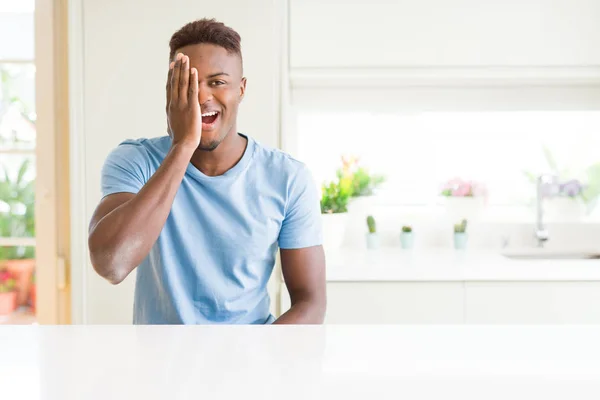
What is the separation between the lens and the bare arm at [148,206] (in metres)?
1.22

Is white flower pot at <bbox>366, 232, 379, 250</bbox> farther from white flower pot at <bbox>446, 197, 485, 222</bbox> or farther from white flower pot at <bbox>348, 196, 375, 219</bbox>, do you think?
white flower pot at <bbox>446, 197, 485, 222</bbox>

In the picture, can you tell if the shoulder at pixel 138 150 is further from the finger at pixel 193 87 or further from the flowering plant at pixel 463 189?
the flowering plant at pixel 463 189

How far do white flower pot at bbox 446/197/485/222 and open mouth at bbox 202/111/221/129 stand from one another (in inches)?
70.0

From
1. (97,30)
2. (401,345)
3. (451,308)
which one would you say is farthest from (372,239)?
(401,345)

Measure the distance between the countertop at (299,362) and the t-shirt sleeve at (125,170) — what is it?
46 cm

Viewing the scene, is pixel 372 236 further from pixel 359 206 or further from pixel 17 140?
pixel 17 140

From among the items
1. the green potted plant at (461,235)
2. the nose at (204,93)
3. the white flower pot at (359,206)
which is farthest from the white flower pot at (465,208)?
the nose at (204,93)

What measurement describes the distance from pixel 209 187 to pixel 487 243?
6.21 ft

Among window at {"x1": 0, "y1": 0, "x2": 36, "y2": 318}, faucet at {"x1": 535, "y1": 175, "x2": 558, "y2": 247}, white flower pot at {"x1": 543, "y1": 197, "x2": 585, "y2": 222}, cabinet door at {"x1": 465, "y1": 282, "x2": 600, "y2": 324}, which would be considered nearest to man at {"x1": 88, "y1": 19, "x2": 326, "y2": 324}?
cabinet door at {"x1": 465, "y1": 282, "x2": 600, "y2": 324}

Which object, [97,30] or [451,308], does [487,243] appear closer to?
[451,308]

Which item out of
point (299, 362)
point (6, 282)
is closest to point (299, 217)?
point (299, 362)

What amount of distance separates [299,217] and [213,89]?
36 cm

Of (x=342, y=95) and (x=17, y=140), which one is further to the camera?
(x=342, y=95)

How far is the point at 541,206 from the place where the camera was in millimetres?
2957
